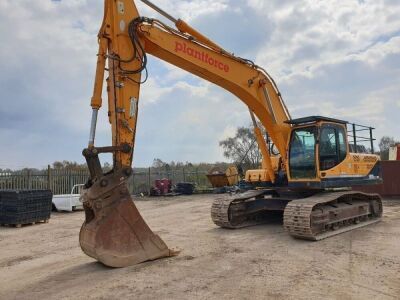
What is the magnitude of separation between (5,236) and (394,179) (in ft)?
50.1

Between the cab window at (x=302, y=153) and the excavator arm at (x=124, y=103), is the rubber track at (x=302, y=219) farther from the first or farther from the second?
the excavator arm at (x=124, y=103)

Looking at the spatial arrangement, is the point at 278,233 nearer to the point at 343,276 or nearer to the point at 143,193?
the point at 343,276

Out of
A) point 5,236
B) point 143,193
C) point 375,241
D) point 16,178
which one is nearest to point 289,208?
point 375,241

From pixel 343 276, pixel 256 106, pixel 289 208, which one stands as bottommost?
pixel 343 276

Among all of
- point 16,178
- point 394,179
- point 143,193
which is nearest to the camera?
point 394,179

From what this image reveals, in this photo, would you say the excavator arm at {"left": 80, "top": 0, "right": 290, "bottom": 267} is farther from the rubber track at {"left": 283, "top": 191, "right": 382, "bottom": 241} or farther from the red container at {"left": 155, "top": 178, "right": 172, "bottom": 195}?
the red container at {"left": 155, "top": 178, "right": 172, "bottom": 195}

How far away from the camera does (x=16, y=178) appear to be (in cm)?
1962

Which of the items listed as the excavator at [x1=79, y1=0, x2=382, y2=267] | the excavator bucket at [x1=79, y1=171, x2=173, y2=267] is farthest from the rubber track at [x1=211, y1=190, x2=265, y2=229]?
the excavator bucket at [x1=79, y1=171, x2=173, y2=267]

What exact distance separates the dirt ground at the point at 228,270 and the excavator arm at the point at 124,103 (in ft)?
1.27

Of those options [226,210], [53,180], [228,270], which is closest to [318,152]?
[226,210]

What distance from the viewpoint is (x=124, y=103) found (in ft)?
23.1

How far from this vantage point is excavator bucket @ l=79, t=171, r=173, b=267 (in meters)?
6.25

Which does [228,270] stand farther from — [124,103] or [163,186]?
[163,186]

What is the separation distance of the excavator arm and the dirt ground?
388 millimetres
